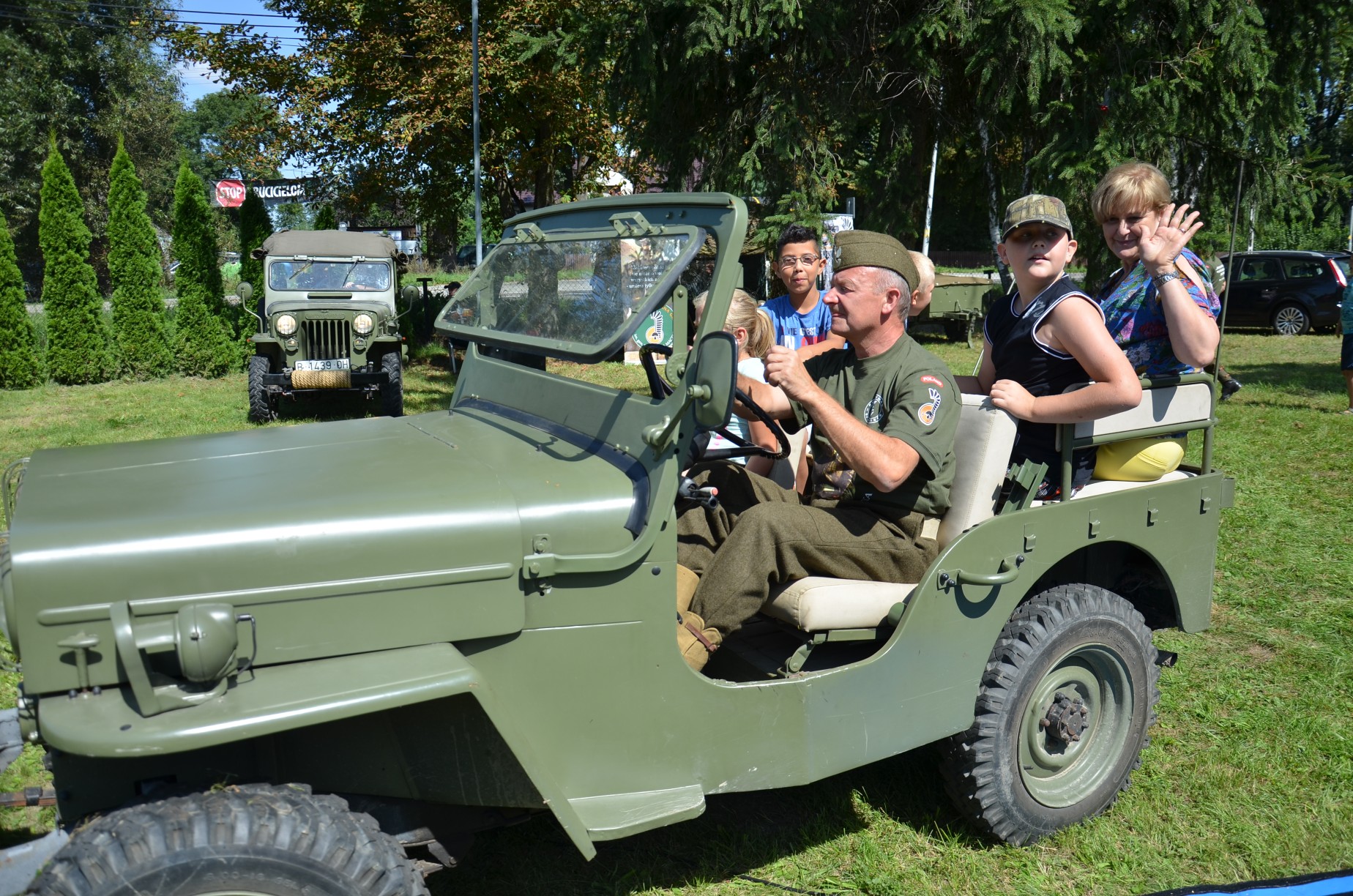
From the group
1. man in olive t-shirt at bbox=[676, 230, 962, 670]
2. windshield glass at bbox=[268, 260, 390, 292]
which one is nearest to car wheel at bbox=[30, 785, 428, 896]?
man in olive t-shirt at bbox=[676, 230, 962, 670]

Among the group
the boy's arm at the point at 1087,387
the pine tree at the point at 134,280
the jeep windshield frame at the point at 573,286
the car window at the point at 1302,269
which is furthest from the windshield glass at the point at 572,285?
the car window at the point at 1302,269

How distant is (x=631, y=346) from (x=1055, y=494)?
1406 mm

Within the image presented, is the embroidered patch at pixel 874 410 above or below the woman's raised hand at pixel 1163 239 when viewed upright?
below

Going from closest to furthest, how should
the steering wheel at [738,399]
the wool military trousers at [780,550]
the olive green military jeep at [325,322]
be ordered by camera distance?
the wool military trousers at [780,550], the steering wheel at [738,399], the olive green military jeep at [325,322]

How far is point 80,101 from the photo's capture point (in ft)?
118

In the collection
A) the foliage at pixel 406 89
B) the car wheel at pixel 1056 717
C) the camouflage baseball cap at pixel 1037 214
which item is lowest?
the car wheel at pixel 1056 717

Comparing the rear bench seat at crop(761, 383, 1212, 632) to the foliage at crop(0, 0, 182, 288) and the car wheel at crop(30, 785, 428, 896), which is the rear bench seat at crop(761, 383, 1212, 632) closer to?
the car wheel at crop(30, 785, 428, 896)

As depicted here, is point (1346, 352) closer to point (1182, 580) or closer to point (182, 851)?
point (1182, 580)

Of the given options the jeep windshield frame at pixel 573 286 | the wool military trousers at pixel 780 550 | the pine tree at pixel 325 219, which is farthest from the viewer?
the pine tree at pixel 325 219

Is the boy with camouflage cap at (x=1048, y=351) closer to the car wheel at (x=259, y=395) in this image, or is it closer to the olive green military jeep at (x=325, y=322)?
the olive green military jeep at (x=325, y=322)

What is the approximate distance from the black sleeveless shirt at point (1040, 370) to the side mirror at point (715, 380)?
3.97 ft

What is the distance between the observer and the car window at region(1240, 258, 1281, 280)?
→ 17.5m

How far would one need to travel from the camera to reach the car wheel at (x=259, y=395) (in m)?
10.8

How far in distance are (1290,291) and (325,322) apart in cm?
1523
